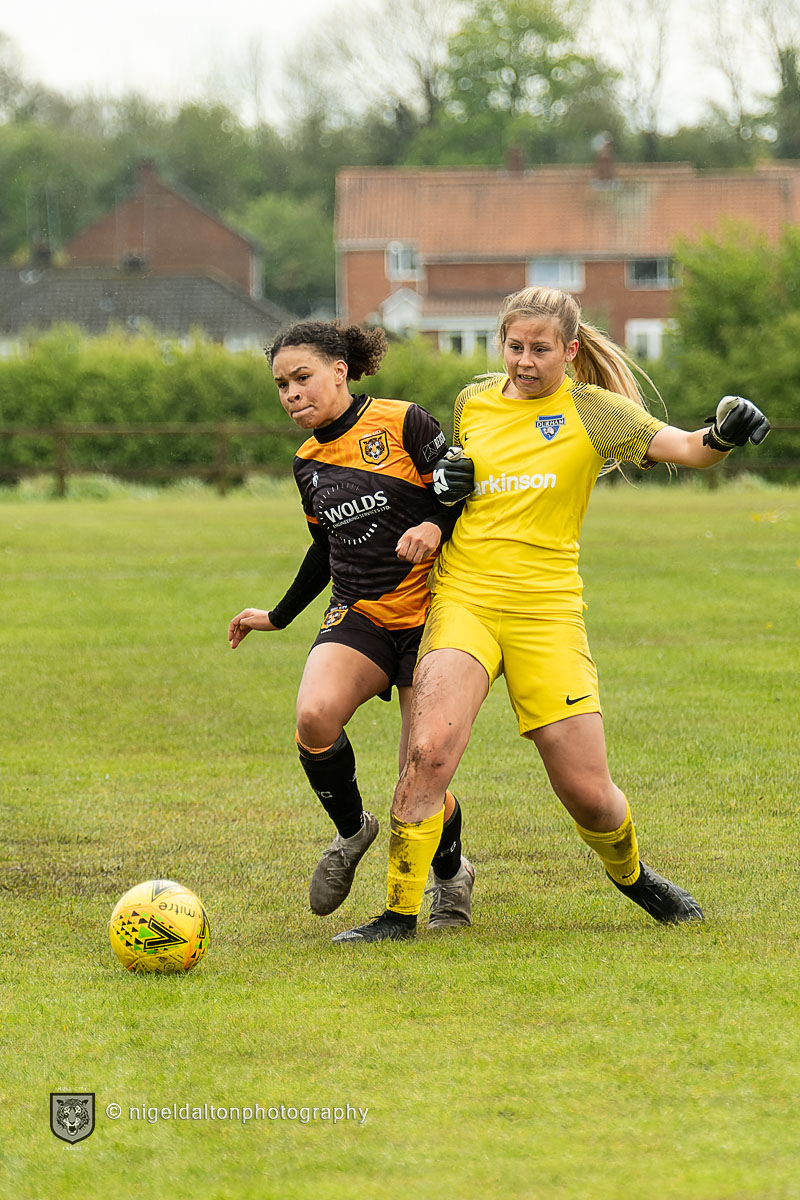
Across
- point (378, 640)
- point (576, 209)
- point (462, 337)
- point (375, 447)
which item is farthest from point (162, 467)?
point (576, 209)

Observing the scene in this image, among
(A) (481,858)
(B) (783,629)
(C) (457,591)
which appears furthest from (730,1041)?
(B) (783,629)

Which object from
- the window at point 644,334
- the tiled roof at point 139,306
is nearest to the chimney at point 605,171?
the window at point 644,334

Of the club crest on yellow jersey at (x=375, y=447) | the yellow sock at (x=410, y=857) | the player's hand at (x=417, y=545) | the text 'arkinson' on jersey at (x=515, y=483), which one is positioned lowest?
the yellow sock at (x=410, y=857)

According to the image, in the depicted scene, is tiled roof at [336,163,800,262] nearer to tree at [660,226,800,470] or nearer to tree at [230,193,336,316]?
tree at [230,193,336,316]

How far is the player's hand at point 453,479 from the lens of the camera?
5125 mm

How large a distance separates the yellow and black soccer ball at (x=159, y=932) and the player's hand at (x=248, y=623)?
1.26 metres

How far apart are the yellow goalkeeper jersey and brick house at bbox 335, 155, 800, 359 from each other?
57.9m

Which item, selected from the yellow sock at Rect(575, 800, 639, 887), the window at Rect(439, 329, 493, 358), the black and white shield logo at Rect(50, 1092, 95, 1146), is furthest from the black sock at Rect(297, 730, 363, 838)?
the window at Rect(439, 329, 493, 358)

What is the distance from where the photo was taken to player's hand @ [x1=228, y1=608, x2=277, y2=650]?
19.5 feet

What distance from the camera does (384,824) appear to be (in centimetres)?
753

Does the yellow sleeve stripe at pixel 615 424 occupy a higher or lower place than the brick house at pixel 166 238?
lower

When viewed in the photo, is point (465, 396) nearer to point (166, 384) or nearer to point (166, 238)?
point (166, 384)

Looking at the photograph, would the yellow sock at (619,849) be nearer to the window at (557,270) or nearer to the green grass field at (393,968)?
the green grass field at (393,968)

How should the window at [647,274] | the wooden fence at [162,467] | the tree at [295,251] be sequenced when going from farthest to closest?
the tree at [295,251] < the window at [647,274] < the wooden fence at [162,467]
